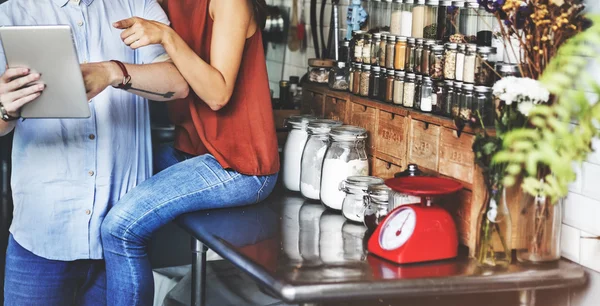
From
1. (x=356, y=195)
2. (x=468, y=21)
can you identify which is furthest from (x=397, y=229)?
(x=468, y=21)

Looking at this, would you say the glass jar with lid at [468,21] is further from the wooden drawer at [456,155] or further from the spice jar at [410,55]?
the wooden drawer at [456,155]

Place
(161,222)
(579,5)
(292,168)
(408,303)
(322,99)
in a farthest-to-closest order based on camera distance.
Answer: (322,99)
(292,168)
(161,222)
(408,303)
(579,5)

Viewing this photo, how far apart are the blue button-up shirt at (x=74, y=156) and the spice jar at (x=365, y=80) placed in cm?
75

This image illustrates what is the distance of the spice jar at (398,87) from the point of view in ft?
8.87

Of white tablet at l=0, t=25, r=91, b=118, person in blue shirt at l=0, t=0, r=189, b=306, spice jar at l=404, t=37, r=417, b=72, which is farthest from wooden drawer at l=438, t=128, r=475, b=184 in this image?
white tablet at l=0, t=25, r=91, b=118

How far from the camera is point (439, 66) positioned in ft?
8.30

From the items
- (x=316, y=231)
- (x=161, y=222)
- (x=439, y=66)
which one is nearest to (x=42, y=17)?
(x=161, y=222)

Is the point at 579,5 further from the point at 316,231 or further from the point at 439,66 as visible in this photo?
the point at 316,231

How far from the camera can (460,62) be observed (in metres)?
2.43

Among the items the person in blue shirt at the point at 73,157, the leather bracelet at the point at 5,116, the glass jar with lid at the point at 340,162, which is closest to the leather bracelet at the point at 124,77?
the person in blue shirt at the point at 73,157

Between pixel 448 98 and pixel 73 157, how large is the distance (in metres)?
1.12

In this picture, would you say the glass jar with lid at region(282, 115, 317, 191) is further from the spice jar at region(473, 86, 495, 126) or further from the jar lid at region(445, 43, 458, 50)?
the spice jar at region(473, 86, 495, 126)

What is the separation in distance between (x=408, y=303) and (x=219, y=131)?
0.80m

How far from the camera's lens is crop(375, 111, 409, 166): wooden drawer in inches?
104
